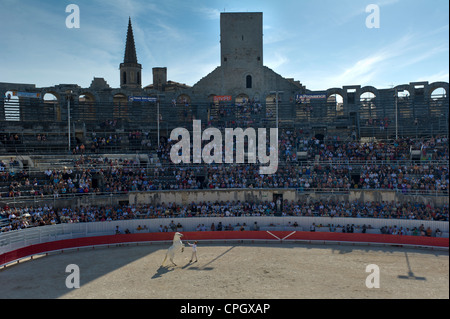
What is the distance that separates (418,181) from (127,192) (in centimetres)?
2446

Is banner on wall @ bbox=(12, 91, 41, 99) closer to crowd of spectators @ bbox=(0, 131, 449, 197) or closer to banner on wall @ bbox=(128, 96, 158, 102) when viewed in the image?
banner on wall @ bbox=(128, 96, 158, 102)

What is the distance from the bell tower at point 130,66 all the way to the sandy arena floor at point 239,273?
58913 millimetres

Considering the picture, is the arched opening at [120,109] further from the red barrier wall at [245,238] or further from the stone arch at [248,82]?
the red barrier wall at [245,238]

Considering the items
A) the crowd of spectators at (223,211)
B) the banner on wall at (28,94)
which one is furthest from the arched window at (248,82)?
the banner on wall at (28,94)

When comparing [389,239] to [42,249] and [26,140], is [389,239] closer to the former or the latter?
[42,249]

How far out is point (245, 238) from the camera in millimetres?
30172

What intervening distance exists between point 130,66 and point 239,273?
6778 cm

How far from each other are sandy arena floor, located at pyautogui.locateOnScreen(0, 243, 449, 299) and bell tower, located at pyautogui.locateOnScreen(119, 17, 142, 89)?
58.9 metres

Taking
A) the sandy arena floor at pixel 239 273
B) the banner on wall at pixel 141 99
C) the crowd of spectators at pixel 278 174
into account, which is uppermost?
the banner on wall at pixel 141 99

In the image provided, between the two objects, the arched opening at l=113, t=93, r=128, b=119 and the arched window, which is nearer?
the arched opening at l=113, t=93, r=128, b=119

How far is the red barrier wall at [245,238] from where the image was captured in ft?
89.7

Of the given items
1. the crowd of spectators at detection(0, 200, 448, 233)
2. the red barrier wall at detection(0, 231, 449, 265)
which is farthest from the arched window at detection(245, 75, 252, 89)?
the red barrier wall at detection(0, 231, 449, 265)

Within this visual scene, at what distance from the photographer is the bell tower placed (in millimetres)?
82000

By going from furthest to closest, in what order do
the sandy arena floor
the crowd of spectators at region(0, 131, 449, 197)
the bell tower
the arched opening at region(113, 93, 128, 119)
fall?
the bell tower, the arched opening at region(113, 93, 128, 119), the crowd of spectators at region(0, 131, 449, 197), the sandy arena floor
